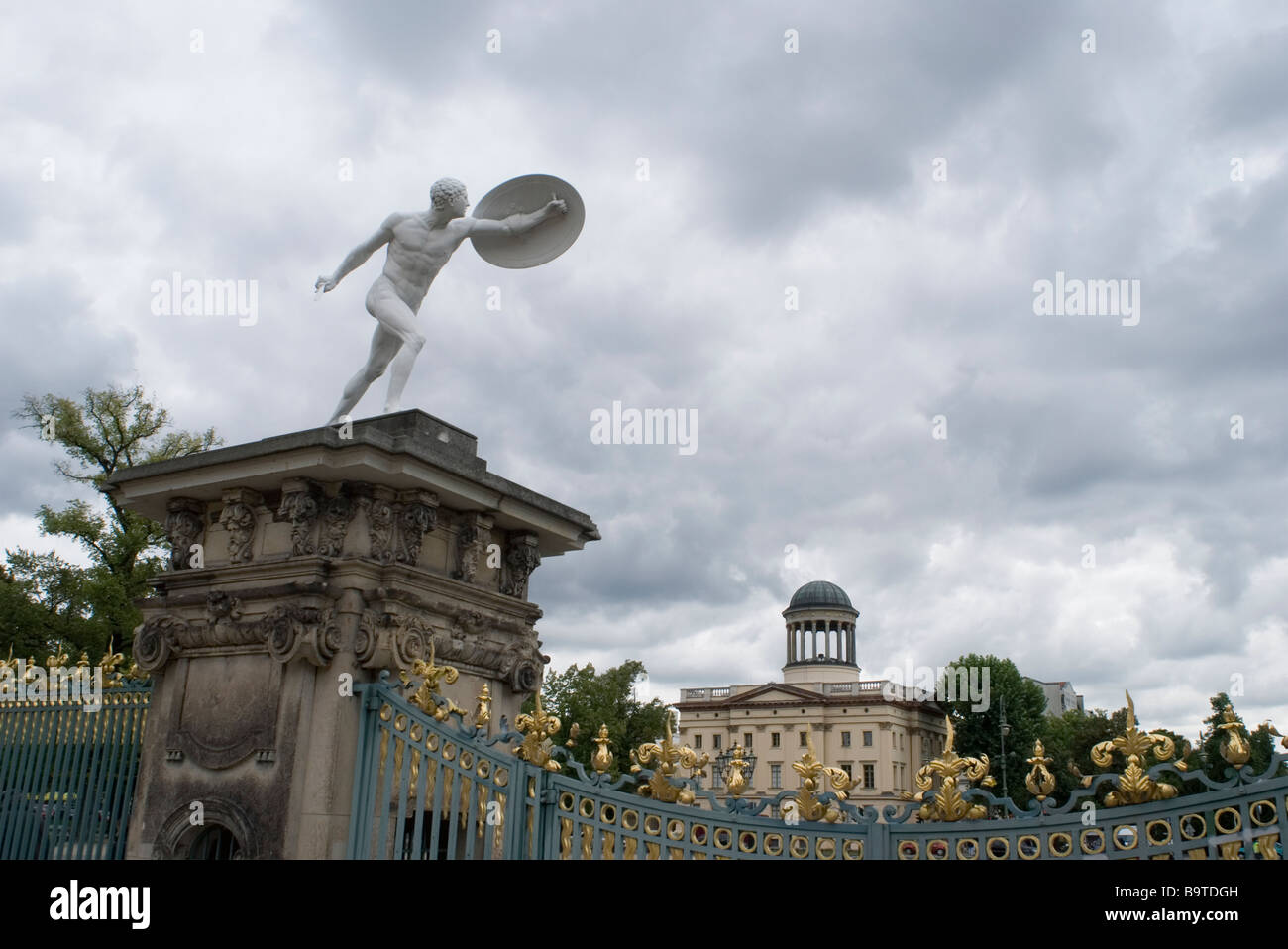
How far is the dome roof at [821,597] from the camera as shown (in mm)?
79812

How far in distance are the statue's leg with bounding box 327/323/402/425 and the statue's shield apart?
0.92m

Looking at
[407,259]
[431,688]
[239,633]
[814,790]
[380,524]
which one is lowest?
[814,790]

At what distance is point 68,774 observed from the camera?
25.6ft

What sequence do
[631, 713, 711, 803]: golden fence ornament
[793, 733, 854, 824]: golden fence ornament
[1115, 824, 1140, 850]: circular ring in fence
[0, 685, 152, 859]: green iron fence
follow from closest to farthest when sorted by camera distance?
[1115, 824, 1140, 850]: circular ring in fence < [793, 733, 854, 824]: golden fence ornament < [631, 713, 711, 803]: golden fence ornament < [0, 685, 152, 859]: green iron fence

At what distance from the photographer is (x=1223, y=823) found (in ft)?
13.5

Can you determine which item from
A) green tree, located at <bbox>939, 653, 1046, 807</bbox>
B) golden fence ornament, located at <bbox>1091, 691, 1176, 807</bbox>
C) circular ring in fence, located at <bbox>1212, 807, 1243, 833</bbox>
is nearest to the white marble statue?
golden fence ornament, located at <bbox>1091, 691, 1176, 807</bbox>

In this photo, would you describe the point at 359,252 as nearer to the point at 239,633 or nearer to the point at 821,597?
the point at 239,633

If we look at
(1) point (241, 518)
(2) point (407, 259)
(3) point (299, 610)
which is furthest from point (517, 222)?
(3) point (299, 610)

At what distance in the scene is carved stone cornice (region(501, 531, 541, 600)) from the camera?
702 cm

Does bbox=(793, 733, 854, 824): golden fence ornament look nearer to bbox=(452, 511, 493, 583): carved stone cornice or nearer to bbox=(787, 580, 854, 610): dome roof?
bbox=(452, 511, 493, 583): carved stone cornice

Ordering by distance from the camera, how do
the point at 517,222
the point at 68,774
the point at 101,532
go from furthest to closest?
the point at 101,532, the point at 68,774, the point at 517,222

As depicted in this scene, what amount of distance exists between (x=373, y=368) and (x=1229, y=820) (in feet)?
18.0

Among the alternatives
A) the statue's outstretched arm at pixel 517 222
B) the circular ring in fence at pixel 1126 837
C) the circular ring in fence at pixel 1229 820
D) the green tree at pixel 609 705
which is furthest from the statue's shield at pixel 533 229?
the green tree at pixel 609 705
